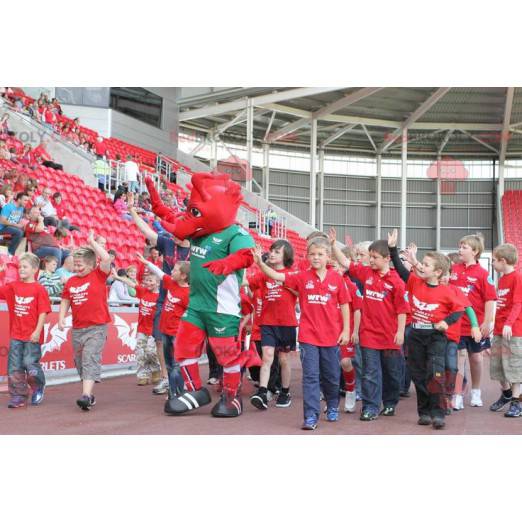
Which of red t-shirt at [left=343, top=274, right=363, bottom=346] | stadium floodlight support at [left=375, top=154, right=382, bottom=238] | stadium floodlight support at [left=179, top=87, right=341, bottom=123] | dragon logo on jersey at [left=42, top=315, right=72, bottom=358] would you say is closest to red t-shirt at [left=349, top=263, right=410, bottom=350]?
red t-shirt at [left=343, top=274, right=363, bottom=346]

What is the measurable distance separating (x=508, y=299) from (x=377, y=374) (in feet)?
5.60

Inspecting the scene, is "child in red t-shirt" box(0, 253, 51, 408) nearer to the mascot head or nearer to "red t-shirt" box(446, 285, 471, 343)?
the mascot head

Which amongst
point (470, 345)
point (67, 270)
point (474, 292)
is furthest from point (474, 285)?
point (67, 270)

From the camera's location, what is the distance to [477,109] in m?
28.4

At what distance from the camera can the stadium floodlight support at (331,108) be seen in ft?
81.7

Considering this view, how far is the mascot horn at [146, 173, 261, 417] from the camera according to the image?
5.73m

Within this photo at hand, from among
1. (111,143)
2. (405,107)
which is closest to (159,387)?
(111,143)

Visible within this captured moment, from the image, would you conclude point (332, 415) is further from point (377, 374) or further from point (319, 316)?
point (319, 316)

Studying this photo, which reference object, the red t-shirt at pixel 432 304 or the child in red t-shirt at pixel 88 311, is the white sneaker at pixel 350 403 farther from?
the child in red t-shirt at pixel 88 311

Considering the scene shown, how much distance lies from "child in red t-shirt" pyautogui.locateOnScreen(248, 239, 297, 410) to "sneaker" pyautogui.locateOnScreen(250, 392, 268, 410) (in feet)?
0.43

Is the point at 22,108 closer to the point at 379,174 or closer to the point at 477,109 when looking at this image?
the point at 477,109

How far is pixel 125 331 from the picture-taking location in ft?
31.5

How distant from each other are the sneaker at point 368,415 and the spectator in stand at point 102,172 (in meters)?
11.1

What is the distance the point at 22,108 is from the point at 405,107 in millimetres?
16635
